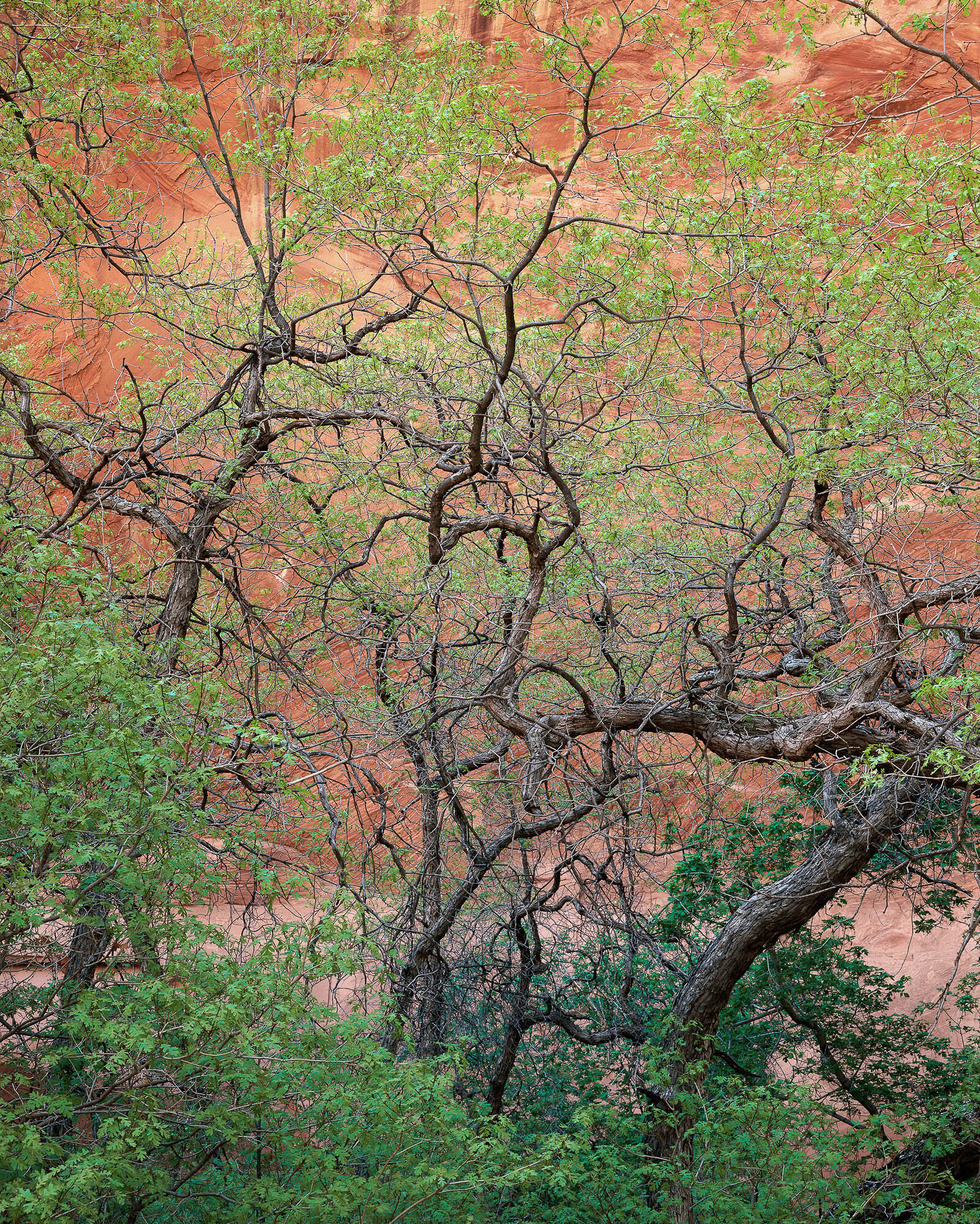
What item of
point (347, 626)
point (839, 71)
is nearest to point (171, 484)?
point (347, 626)

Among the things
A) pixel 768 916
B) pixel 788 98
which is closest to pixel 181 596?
pixel 768 916

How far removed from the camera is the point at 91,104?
688cm

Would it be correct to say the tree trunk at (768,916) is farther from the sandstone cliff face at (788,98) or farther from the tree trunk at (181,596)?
the sandstone cliff face at (788,98)

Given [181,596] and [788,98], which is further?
[788,98]

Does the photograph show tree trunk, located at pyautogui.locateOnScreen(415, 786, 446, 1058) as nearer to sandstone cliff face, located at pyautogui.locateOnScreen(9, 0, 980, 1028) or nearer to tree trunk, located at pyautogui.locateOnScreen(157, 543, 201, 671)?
tree trunk, located at pyautogui.locateOnScreen(157, 543, 201, 671)

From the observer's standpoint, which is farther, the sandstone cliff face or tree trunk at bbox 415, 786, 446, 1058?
the sandstone cliff face

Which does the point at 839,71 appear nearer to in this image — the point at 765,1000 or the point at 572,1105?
the point at 765,1000

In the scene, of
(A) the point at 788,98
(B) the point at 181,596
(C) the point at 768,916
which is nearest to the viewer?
(B) the point at 181,596

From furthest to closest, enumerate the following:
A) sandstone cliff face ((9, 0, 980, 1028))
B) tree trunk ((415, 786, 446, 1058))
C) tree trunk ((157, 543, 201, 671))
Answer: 1. sandstone cliff face ((9, 0, 980, 1028))
2. tree trunk ((415, 786, 446, 1058))
3. tree trunk ((157, 543, 201, 671))

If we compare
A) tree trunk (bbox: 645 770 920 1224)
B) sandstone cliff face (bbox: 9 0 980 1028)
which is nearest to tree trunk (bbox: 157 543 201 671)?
tree trunk (bbox: 645 770 920 1224)

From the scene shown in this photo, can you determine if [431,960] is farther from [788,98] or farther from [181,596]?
[788,98]

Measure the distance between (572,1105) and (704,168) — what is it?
635 cm

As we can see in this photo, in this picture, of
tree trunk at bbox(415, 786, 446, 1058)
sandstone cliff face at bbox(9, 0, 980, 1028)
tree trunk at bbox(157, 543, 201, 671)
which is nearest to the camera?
tree trunk at bbox(157, 543, 201, 671)

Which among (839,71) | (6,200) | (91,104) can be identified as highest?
(839,71)
